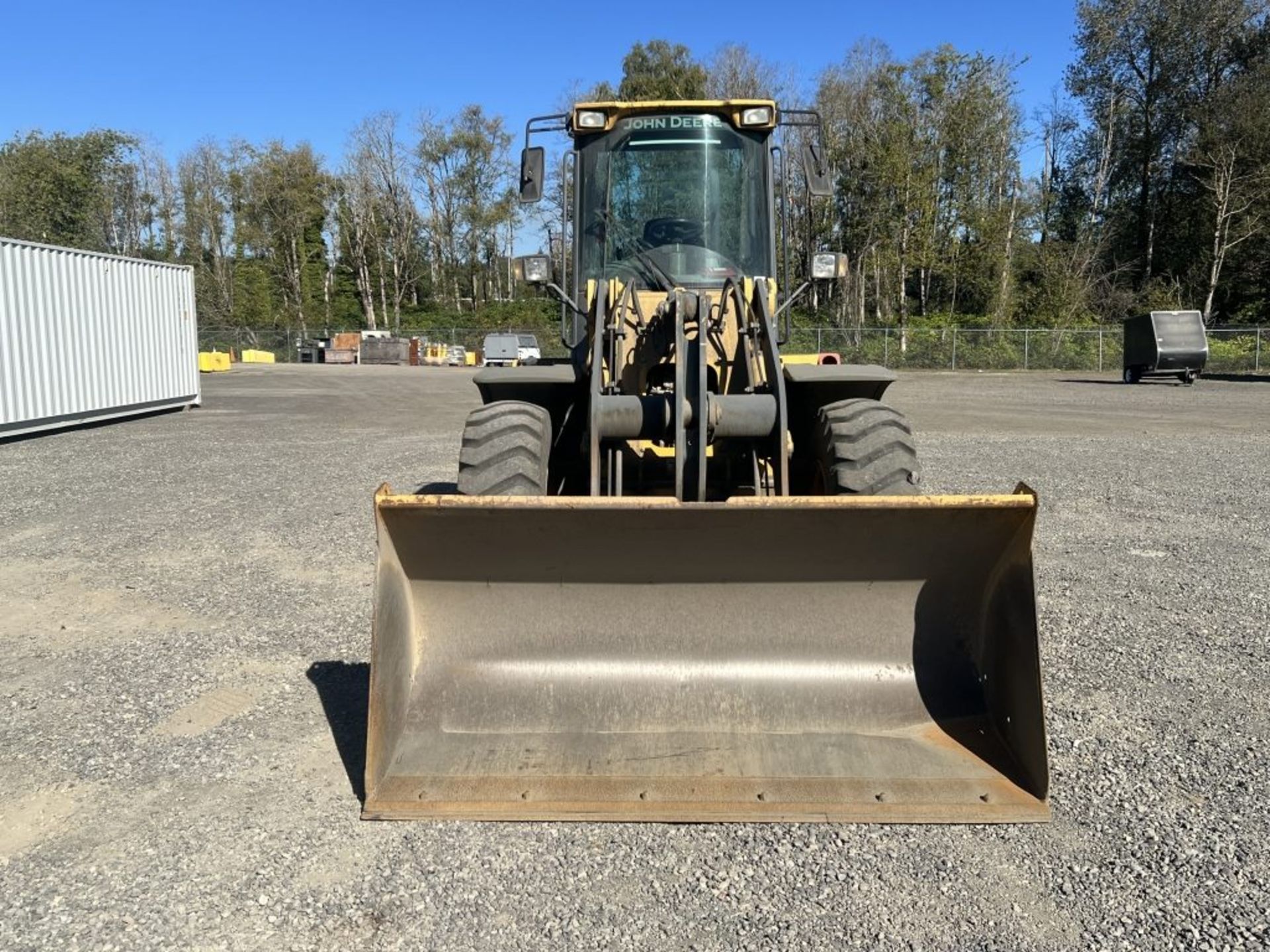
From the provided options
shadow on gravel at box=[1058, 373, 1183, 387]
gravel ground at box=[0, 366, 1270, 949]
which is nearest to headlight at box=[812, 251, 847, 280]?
gravel ground at box=[0, 366, 1270, 949]

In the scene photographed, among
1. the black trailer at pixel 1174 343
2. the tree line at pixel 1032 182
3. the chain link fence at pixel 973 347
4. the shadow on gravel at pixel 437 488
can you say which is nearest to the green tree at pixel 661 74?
the tree line at pixel 1032 182

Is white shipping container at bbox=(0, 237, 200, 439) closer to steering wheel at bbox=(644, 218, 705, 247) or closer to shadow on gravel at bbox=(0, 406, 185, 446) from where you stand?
shadow on gravel at bbox=(0, 406, 185, 446)

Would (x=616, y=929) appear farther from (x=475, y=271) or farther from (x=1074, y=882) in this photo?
(x=475, y=271)

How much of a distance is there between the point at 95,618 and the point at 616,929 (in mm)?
4079

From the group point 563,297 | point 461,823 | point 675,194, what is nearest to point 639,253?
point 675,194

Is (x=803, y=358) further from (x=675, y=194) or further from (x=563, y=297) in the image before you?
(x=563, y=297)

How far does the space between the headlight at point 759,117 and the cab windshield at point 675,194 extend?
9cm

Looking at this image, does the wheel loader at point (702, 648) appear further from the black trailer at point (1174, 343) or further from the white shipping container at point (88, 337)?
the black trailer at point (1174, 343)

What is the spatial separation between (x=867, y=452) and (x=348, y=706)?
268 centimetres

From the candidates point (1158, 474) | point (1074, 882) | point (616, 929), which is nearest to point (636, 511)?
point (616, 929)

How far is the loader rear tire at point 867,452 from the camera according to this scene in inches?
189

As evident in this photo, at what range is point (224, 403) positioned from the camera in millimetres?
22391

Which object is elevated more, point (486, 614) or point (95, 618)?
point (486, 614)

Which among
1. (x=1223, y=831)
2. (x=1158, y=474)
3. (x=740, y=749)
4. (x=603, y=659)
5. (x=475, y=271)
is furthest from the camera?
(x=475, y=271)
